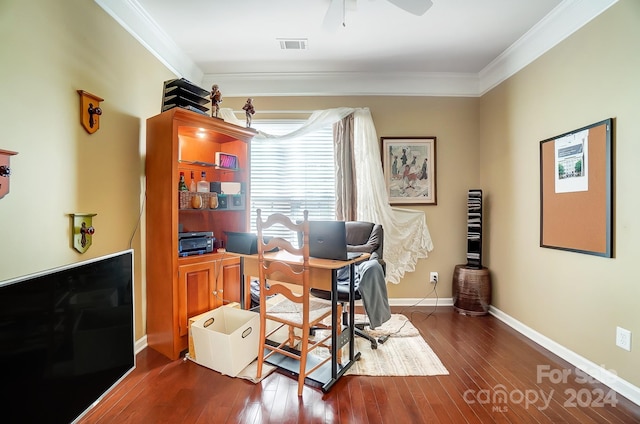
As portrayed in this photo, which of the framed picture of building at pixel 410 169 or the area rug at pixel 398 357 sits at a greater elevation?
the framed picture of building at pixel 410 169

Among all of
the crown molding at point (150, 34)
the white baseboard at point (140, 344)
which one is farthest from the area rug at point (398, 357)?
the crown molding at point (150, 34)

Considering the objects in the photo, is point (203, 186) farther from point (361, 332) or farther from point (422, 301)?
point (422, 301)

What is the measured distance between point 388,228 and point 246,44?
2.42 meters

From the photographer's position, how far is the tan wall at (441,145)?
3.47m

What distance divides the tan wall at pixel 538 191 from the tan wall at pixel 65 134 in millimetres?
3497

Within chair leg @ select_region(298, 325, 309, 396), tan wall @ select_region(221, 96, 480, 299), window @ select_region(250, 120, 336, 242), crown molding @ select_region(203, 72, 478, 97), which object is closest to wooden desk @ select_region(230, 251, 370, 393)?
chair leg @ select_region(298, 325, 309, 396)

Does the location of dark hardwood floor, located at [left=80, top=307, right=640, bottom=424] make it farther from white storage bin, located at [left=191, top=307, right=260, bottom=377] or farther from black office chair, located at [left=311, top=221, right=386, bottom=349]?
black office chair, located at [left=311, top=221, right=386, bottom=349]

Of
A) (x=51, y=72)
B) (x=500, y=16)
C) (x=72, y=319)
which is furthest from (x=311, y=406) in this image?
(x=500, y=16)

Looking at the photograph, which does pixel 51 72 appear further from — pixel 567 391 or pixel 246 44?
pixel 567 391

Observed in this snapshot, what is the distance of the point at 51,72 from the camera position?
1639 mm

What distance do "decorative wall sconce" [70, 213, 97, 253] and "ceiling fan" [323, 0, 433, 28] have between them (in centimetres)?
208

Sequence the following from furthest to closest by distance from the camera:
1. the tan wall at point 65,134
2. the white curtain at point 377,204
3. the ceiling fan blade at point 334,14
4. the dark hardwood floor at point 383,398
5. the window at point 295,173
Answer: the window at point 295,173 → the white curtain at point 377,204 → the ceiling fan blade at point 334,14 → the dark hardwood floor at point 383,398 → the tan wall at point 65,134

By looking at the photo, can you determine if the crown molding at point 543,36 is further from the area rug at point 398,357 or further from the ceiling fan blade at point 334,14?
the area rug at point 398,357

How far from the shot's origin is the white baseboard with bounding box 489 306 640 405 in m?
1.83
